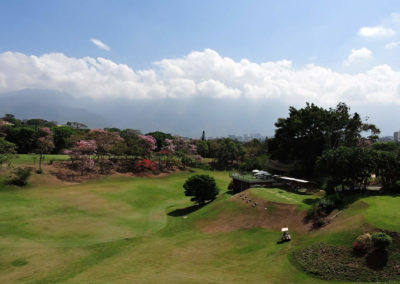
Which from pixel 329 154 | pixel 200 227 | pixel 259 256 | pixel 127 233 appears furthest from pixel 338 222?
pixel 127 233

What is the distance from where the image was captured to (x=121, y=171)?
71688 millimetres

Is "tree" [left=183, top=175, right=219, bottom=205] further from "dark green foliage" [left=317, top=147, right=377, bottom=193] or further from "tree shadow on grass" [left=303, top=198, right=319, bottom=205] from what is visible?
"dark green foliage" [left=317, top=147, right=377, bottom=193]

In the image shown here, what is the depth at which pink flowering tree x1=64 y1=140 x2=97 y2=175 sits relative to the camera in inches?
2495

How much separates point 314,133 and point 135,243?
4185 centimetres

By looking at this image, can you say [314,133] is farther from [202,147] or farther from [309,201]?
[202,147]

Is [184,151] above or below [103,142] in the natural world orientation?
below

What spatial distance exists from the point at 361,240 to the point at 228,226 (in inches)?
595

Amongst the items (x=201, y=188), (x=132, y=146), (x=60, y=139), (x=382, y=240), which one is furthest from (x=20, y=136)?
(x=382, y=240)

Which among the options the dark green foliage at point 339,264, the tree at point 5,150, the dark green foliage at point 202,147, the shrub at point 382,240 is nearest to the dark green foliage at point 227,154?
the dark green foliage at point 202,147

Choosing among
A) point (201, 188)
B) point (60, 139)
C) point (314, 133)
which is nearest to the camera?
point (201, 188)

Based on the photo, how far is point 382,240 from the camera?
1684 centimetres

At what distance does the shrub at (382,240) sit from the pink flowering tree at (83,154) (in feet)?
203

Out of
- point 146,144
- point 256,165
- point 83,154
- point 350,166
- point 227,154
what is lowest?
point 256,165

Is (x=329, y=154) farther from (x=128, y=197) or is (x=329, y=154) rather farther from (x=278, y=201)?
(x=128, y=197)
